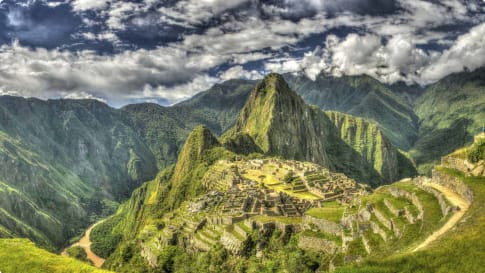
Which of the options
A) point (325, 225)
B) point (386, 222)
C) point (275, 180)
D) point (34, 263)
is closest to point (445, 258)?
point (386, 222)

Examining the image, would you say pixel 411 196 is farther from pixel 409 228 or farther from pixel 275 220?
pixel 275 220

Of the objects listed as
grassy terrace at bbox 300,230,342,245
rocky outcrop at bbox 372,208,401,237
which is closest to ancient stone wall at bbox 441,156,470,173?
rocky outcrop at bbox 372,208,401,237

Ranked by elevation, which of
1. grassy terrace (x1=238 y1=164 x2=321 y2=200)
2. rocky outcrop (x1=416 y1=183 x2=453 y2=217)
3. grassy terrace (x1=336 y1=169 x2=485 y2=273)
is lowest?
grassy terrace (x1=238 y1=164 x2=321 y2=200)

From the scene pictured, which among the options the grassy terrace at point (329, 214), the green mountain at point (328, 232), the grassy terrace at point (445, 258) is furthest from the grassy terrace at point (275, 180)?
the grassy terrace at point (445, 258)

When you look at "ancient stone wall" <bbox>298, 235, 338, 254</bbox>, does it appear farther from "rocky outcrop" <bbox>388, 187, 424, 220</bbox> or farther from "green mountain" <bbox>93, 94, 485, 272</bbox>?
"rocky outcrop" <bbox>388, 187, 424, 220</bbox>

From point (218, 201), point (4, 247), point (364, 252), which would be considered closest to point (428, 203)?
point (364, 252)

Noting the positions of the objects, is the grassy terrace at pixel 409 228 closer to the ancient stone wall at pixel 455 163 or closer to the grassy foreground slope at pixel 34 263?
the ancient stone wall at pixel 455 163

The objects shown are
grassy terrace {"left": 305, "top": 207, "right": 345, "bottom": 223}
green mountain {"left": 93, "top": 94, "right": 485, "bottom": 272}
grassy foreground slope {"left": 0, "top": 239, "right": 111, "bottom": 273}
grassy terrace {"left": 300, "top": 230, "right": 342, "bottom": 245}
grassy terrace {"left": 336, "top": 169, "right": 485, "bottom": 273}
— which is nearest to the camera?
grassy terrace {"left": 336, "top": 169, "right": 485, "bottom": 273}

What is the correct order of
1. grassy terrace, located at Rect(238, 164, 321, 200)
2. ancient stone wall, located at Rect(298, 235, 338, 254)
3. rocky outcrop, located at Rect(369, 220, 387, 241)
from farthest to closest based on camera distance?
grassy terrace, located at Rect(238, 164, 321, 200)
ancient stone wall, located at Rect(298, 235, 338, 254)
rocky outcrop, located at Rect(369, 220, 387, 241)

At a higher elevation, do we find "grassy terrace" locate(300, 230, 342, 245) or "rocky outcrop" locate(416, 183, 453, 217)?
"rocky outcrop" locate(416, 183, 453, 217)
